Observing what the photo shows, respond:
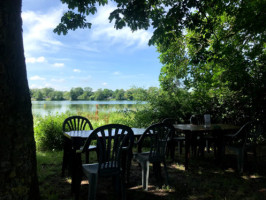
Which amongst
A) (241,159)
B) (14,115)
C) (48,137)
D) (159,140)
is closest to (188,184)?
(159,140)

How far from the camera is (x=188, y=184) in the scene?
290cm

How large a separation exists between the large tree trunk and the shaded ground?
1.13m

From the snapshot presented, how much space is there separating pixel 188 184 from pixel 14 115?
98.6 inches

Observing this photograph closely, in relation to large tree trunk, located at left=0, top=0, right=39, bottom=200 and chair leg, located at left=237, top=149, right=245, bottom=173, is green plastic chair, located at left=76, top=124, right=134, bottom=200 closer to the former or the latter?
large tree trunk, located at left=0, top=0, right=39, bottom=200

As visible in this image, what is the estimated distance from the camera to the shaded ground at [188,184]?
254cm

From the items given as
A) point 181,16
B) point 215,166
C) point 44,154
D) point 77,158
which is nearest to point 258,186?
point 215,166

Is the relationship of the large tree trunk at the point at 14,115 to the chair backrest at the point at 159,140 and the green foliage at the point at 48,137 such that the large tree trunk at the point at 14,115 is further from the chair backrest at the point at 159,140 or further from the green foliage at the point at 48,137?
the green foliage at the point at 48,137

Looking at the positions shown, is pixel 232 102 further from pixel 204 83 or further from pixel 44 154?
pixel 44 154

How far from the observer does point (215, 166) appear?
3.80 m

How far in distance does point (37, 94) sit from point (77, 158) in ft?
142

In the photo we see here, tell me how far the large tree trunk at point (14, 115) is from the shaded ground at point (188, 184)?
1.13 meters

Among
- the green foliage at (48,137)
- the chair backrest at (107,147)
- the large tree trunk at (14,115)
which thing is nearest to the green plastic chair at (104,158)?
the chair backrest at (107,147)

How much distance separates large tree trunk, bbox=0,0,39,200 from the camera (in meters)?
1.45

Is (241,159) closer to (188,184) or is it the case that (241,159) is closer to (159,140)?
(188,184)
